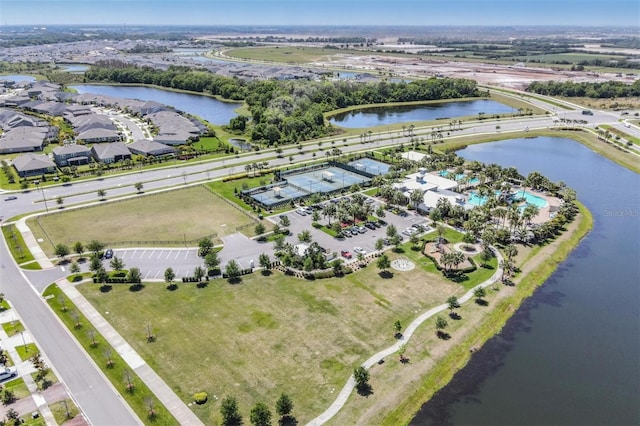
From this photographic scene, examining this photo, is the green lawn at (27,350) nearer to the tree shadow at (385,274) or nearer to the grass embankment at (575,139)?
the tree shadow at (385,274)

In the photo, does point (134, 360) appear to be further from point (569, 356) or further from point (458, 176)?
point (458, 176)

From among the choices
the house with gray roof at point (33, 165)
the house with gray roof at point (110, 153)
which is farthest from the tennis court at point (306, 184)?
the house with gray roof at point (33, 165)

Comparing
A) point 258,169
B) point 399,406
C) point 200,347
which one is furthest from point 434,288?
point 258,169

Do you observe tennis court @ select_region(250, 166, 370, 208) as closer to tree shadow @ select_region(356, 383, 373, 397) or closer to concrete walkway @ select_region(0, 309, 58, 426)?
concrete walkway @ select_region(0, 309, 58, 426)

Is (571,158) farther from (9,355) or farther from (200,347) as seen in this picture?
(9,355)

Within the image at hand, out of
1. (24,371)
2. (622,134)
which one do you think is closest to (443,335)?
(24,371)
